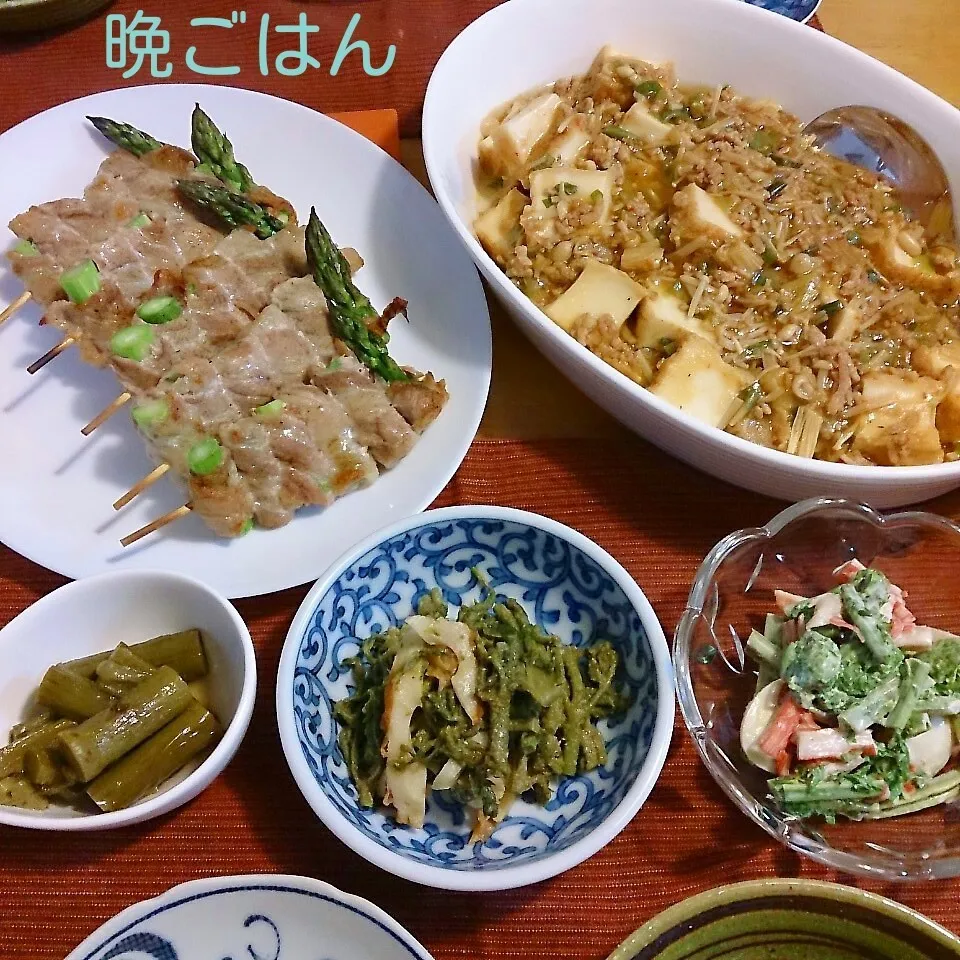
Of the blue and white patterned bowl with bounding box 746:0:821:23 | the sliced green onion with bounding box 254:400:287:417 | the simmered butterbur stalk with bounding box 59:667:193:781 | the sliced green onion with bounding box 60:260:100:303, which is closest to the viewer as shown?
the simmered butterbur stalk with bounding box 59:667:193:781

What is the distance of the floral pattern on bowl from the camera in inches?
66.0

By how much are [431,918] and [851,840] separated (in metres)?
0.93

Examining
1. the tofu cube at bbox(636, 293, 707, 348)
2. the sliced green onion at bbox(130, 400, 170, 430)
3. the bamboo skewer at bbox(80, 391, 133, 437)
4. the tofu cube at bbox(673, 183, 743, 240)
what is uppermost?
the tofu cube at bbox(673, 183, 743, 240)

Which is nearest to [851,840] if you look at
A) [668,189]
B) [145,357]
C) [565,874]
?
[565,874]

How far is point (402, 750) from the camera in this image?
1.71m

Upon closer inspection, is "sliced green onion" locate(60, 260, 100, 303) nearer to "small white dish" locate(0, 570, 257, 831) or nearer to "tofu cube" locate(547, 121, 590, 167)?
"small white dish" locate(0, 570, 257, 831)

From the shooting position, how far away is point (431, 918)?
1.75 metres

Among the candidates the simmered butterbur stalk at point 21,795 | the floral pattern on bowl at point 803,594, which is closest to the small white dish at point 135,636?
the simmered butterbur stalk at point 21,795

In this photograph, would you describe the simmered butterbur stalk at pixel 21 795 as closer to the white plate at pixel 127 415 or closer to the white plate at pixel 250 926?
the white plate at pixel 250 926

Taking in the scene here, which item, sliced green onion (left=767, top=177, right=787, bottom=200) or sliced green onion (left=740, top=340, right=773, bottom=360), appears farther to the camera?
sliced green onion (left=767, top=177, right=787, bottom=200)

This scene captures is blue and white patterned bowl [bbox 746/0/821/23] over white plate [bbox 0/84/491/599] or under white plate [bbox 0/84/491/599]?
over

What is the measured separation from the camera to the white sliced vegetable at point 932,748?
1721 millimetres

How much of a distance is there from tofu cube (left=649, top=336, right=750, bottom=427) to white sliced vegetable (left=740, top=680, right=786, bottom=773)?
2.27 feet

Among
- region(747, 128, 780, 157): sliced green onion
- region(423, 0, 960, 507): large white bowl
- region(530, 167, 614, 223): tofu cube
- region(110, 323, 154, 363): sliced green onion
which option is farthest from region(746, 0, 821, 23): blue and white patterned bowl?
region(110, 323, 154, 363): sliced green onion
